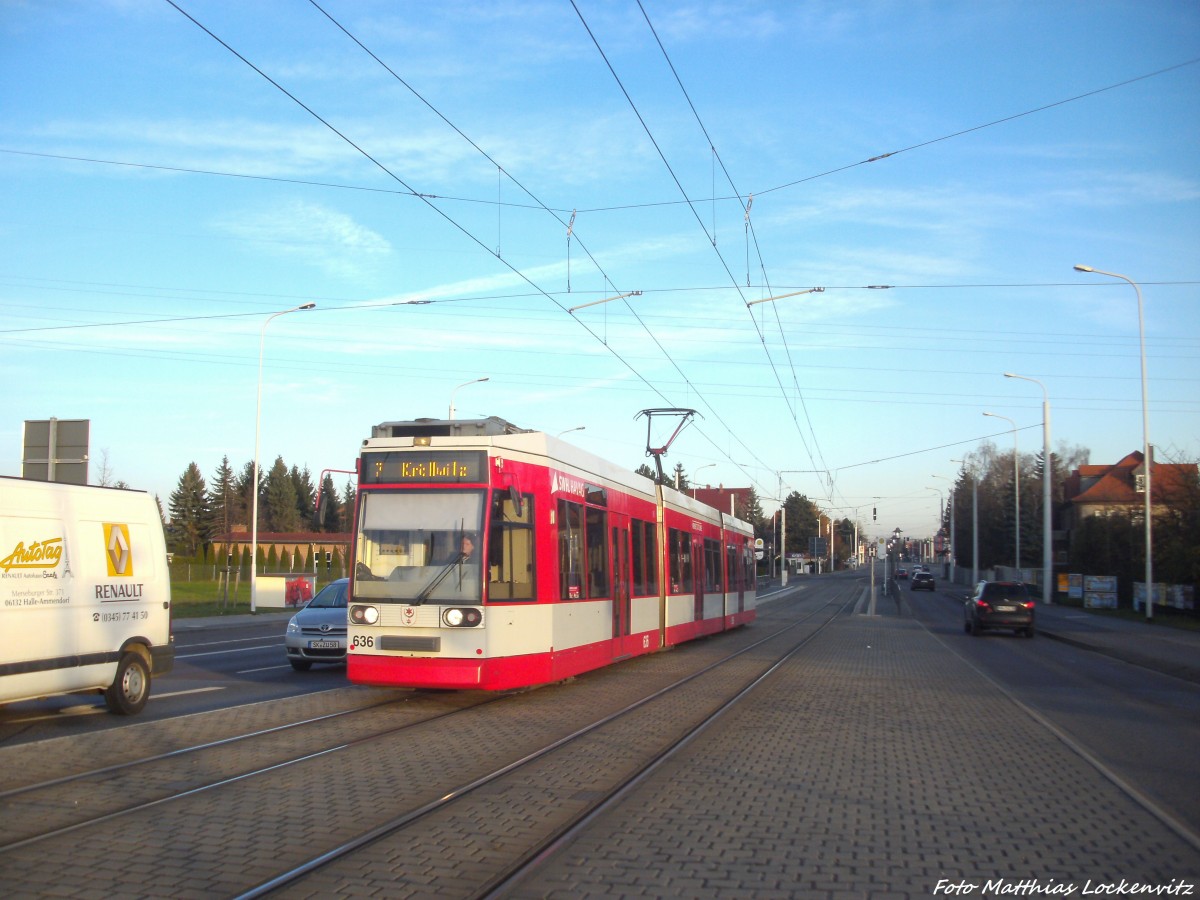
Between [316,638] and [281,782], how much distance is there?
9254 millimetres

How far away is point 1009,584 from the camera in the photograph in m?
30.9

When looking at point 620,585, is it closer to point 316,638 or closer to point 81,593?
point 316,638

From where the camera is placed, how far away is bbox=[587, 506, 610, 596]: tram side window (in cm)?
1516

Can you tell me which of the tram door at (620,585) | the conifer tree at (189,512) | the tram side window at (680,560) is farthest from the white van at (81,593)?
the conifer tree at (189,512)

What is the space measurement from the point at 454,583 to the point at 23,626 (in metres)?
4.39

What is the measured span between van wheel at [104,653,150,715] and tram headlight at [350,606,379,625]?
2644 mm

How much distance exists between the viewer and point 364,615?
477 inches

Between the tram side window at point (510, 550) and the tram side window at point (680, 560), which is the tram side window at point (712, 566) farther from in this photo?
the tram side window at point (510, 550)

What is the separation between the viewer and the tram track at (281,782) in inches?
254

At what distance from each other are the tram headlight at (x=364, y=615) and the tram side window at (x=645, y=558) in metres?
6.67

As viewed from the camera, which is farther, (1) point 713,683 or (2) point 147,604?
(1) point 713,683

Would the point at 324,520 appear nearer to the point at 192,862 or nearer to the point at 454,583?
the point at 454,583

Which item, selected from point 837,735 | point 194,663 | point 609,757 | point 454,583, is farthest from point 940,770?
point 194,663

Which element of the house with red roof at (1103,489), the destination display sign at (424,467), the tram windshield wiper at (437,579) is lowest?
the tram windshield wiper at (437,579)
